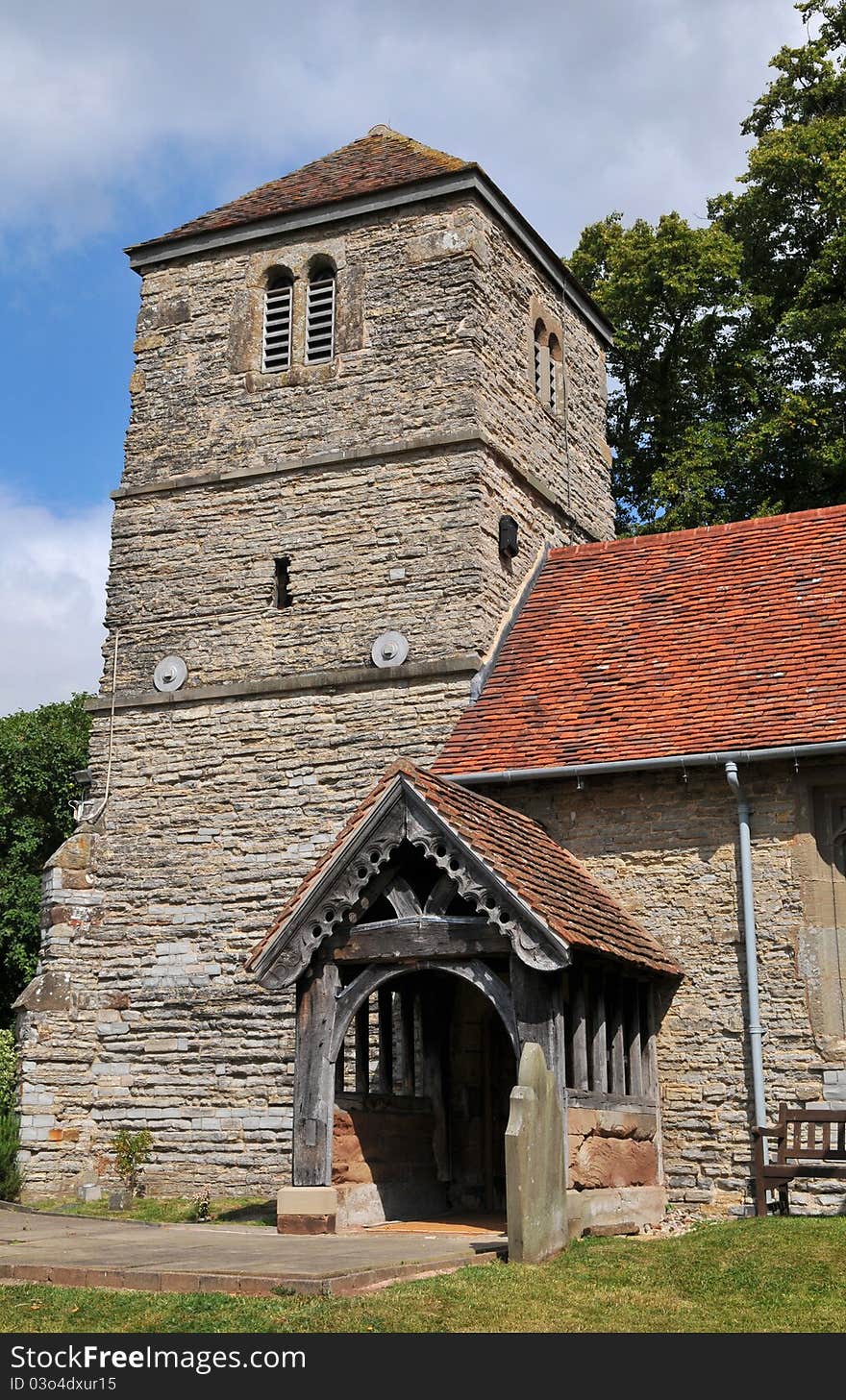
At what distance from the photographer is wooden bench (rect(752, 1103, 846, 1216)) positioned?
11844 mm

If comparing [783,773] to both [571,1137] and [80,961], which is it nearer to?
[571,1137]

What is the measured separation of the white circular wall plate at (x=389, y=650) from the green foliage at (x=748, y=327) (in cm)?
892

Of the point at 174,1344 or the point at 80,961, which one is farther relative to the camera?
the point at 80,961

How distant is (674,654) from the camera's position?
15.5 m

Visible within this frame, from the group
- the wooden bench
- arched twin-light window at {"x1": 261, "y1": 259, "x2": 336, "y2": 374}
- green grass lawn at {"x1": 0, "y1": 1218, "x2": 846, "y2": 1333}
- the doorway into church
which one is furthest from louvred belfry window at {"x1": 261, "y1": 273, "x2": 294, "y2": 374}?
green grass lawn at {"x1": 0, "y1": 1218, "x2": 846, "y2": 1333}

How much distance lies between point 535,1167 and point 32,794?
21742 mm

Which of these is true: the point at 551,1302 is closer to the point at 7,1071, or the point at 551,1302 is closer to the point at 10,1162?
the point at 10,1162

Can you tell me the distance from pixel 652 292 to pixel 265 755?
1298cm

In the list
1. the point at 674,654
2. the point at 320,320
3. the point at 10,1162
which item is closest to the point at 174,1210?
the point at 10,1162

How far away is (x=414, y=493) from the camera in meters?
17.0

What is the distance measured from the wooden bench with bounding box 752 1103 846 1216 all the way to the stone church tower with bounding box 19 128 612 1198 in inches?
204

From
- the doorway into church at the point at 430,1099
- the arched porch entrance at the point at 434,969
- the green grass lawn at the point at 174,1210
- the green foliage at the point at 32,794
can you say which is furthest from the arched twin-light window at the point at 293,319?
the green foliage at the point at 32,794

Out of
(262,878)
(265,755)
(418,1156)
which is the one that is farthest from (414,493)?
(418,1156)

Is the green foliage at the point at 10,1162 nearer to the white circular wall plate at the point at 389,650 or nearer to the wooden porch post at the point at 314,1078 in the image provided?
the wooden porch post at the point at 314,1078
